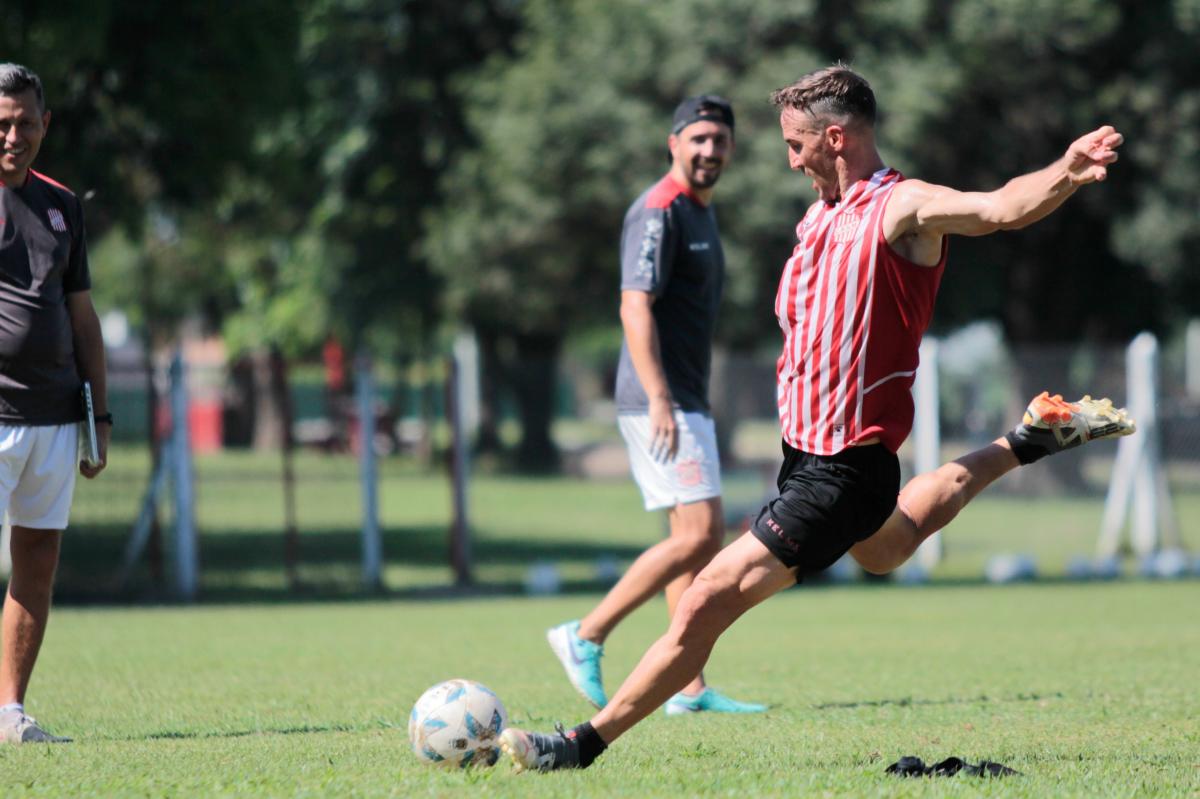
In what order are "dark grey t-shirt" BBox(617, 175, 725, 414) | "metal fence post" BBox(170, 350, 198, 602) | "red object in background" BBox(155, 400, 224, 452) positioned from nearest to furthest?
"dark grey t-shirt" BBox(617, 175, 725, 414) → "metal fence post" BBox(170, 350, 198, 602) → "red object in background" BBox(155, 400, 224, 452)

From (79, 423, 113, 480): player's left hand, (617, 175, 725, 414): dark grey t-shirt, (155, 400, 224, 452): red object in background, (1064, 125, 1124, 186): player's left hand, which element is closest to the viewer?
(1064, 125, 1124, 186): player's left hand

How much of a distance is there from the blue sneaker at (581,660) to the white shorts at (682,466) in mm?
704

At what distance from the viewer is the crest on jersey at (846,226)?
5238 millimetres

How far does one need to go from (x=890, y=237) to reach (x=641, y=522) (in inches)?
784

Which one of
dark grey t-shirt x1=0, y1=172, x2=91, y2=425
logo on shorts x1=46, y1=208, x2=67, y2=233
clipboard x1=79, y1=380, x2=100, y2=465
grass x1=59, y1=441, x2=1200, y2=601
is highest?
logo on shorts x1=46, y1=208, x2=67, y2=233

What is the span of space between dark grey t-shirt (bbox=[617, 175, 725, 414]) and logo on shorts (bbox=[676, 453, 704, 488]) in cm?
32

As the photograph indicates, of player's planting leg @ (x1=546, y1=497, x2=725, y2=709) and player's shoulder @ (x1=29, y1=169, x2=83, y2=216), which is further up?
player's shoulder @ (x1=29, y1=169, x2=83, y2=216)

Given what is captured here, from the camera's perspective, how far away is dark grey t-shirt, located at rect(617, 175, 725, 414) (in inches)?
294

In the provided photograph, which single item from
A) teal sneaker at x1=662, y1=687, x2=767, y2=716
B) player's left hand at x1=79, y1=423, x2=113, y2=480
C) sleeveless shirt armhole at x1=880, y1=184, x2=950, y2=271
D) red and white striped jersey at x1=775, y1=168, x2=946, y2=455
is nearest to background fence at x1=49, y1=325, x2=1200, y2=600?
player's left hand at x1=79, y1=423, x2=113, y2=480

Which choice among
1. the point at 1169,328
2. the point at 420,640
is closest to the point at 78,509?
the point at 420,640

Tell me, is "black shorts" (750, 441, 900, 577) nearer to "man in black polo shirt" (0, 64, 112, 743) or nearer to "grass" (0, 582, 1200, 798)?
"grass" (0, 582, 1200, 798)

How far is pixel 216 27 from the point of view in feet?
56.7

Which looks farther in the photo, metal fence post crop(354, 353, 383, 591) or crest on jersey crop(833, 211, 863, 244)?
metal fence post crop(354, 353, 383, 591)

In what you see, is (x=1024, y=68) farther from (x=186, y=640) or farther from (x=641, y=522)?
(x=186, y=640)
